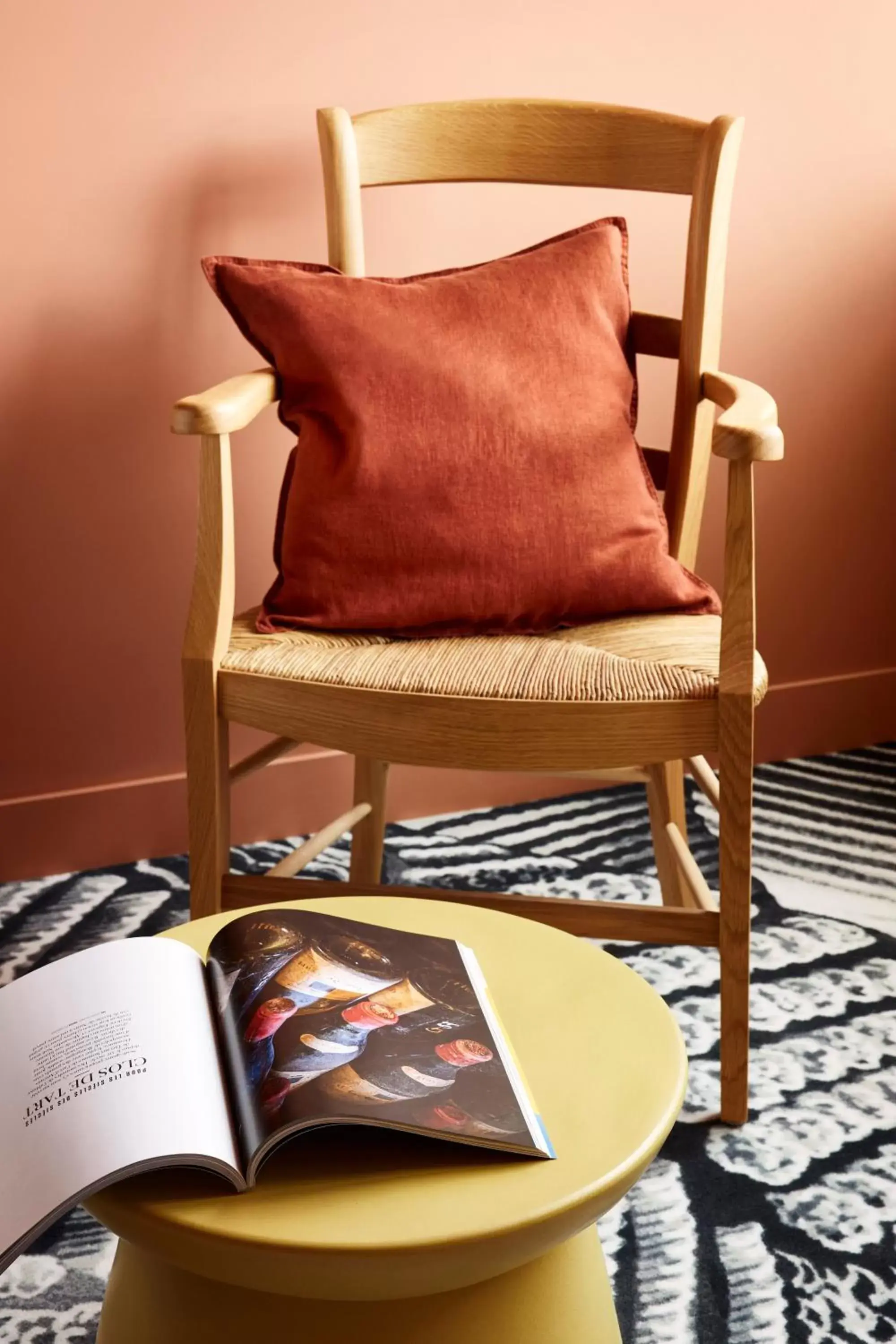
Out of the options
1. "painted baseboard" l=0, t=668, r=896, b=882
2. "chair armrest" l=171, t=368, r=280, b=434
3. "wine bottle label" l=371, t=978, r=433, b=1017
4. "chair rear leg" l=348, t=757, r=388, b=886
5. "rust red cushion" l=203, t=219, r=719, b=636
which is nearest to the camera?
"wine bottle label" l=371, t=978, r=433, b=1017

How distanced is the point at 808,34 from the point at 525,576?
98cm

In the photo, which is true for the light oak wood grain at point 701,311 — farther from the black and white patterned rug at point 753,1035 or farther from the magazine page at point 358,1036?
the magazine page at point 358,1036

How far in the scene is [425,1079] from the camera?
0.63 metres

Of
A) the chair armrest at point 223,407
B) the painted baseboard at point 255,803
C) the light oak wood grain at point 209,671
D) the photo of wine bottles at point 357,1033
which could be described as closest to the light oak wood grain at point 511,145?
the chair armrest at point 223,407

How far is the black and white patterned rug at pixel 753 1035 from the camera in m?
0.95

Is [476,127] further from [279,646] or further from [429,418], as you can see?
[279,646]

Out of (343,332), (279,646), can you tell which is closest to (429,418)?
(343,332)

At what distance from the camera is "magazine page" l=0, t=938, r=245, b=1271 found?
57cm

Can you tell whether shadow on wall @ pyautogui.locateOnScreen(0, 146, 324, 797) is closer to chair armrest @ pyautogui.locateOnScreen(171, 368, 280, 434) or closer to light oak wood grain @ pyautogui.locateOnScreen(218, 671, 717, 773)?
chair armrest @ pyautogui.locateOnScreen(171, 368, 280, 434)

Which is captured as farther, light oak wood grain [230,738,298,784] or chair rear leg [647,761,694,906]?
chair rear leg [647,761,694,906]

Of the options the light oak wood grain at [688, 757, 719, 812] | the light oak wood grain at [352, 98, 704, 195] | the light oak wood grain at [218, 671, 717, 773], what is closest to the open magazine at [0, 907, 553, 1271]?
the light oak wood grain at [218, 671, 717, 773]

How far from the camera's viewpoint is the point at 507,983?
2.52 ft

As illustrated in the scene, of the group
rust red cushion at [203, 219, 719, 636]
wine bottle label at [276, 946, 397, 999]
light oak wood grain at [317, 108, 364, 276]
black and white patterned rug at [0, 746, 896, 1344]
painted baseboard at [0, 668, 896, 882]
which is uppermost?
light oak wood grain at [317, 108, 364, 276]

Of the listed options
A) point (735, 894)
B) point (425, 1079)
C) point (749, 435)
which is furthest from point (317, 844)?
point (425, 1079)
